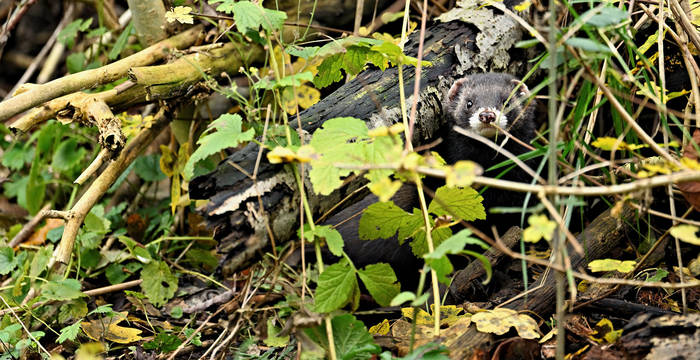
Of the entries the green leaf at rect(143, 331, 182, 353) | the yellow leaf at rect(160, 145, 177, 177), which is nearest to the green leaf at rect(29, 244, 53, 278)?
the green leaf at rect(143, 331, 182, 353)

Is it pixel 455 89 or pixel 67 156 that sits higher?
pixel 455 89

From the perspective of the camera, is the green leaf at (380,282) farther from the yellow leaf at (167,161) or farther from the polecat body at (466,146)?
the yellow leaf at (167,161)

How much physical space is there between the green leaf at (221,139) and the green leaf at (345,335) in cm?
64

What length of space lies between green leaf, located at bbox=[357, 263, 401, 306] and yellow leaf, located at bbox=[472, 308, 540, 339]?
301mm

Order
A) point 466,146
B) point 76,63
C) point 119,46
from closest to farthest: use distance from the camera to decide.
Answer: point 119,46 < point 466,146 < point 76,63

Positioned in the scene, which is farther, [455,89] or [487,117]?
[455,89]

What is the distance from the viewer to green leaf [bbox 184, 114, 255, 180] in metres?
2.00

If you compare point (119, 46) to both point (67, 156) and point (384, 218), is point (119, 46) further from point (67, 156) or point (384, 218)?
point (384, 218)

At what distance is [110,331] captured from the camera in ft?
9.22

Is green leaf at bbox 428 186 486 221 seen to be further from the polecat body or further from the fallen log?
the polecat body

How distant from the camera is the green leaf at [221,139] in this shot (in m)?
2.00

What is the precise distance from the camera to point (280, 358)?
2.45 metres

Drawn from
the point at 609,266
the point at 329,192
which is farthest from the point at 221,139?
the point at 609,266

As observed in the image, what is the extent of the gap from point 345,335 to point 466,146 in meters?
1.87
